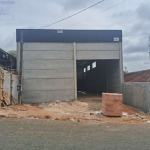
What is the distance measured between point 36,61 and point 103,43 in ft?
21.4

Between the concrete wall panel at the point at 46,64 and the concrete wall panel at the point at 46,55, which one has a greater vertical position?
the concrete wall panel at the point at 46,55

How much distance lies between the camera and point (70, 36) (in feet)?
65.2

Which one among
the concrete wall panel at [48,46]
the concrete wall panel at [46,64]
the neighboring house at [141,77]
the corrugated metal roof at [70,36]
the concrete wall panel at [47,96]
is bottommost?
the concrete wall panel at [47,96]

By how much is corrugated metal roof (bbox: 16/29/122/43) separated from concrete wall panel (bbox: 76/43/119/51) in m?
0.30

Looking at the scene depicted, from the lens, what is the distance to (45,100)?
1944 cm

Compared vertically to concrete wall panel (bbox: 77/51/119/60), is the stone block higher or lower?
lower

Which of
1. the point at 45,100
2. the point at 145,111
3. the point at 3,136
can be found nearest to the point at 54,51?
the point at 45,100

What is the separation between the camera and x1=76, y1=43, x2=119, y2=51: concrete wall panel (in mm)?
19953

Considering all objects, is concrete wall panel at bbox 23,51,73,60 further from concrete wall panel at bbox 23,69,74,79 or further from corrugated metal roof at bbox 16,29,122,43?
concrete wall panel at bbox 23,69,74,79

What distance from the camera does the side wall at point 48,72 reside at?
19422 millimetres

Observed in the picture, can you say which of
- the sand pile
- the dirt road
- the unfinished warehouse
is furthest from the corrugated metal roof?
the dirt road

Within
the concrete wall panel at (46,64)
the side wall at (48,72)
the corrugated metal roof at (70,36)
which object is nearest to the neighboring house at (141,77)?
the corrugated metal roof at (70,36)

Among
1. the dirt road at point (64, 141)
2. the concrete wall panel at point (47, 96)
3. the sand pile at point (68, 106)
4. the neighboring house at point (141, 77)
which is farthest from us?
the neighboring house at point (141, 77)

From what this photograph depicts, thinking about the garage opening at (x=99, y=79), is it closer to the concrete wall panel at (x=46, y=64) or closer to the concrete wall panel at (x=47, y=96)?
the concrete wall panel at (x=47, y=96)
